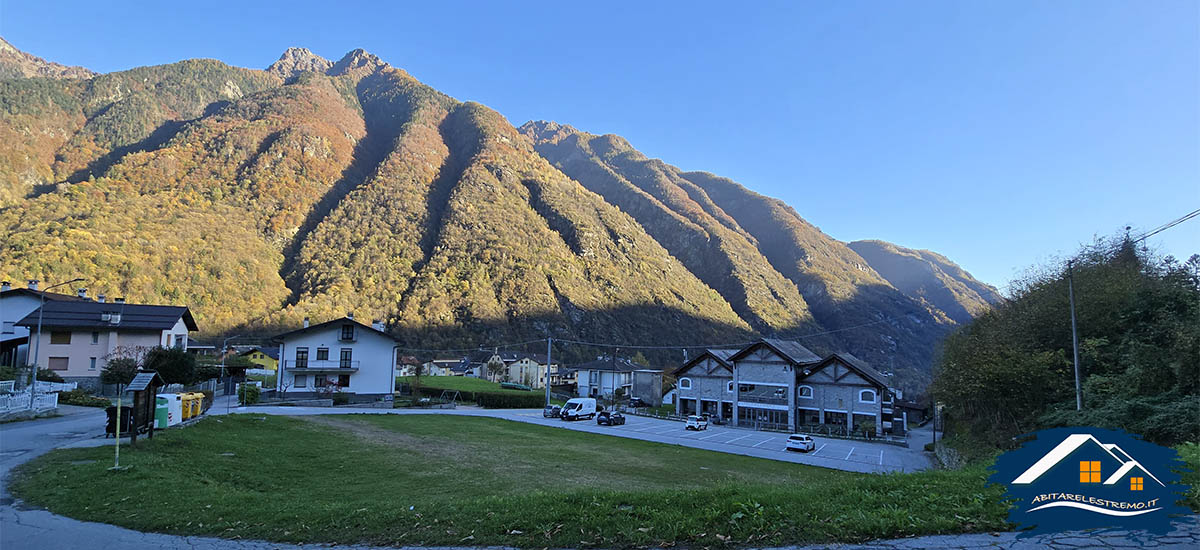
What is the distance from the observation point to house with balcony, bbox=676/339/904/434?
49.9 meters

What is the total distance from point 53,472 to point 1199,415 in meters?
23.8

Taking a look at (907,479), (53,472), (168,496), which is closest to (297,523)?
(168,496)

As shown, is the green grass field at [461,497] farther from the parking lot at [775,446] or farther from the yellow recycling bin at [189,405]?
the parking lot at [775,446]

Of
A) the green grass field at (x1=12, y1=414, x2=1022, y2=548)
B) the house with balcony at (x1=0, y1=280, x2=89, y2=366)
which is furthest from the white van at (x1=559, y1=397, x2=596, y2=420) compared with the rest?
the house with balcony at (x1=0, y1=280, x2=89, y2=366)

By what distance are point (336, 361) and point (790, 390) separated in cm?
4261

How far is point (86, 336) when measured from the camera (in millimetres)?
42500

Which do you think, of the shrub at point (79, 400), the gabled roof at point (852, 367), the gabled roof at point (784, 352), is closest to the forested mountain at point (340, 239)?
the gabled roof at point (784, 352)

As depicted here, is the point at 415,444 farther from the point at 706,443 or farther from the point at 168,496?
the point at 706,443

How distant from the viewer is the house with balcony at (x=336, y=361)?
170ft

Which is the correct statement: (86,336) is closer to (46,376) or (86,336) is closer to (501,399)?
(46,376)

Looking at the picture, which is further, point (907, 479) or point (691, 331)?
point (691, 331)

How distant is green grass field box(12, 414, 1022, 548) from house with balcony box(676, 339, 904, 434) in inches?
1314

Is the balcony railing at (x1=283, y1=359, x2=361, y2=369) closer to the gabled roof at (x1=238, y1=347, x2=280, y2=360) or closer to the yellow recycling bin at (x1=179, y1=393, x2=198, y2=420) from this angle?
the yellow recycling bin at (x1=179, y1=393, x2=198, y2=420)

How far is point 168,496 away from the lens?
10203mm
